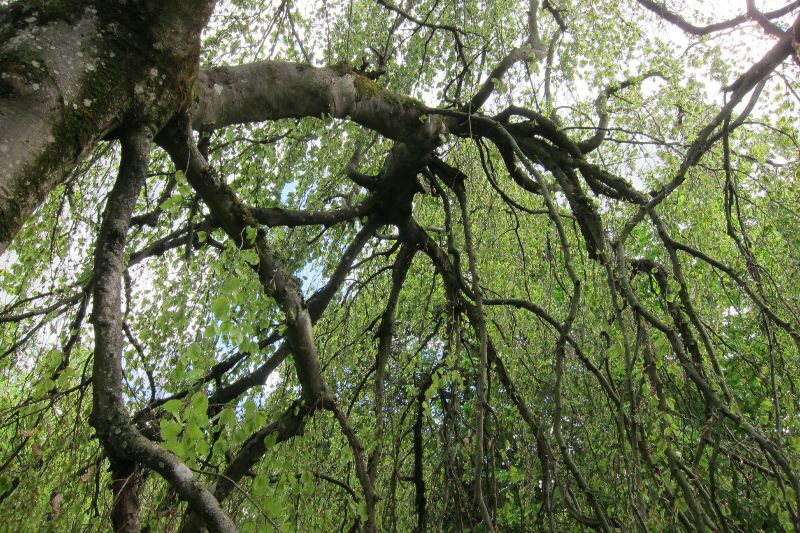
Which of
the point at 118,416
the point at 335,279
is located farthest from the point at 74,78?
the point at 335,279

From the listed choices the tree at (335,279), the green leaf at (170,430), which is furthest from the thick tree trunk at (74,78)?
the green leaf at (170,430)

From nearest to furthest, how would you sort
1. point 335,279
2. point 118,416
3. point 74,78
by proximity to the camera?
point 118,416 < point 74,78 < point 335,279

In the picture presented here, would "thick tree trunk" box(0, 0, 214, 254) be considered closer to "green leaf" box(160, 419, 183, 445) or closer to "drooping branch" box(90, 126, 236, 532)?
"drooping branch" box(90, 126, 236, 532)

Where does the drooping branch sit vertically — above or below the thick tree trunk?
below

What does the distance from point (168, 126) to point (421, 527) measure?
244 cm

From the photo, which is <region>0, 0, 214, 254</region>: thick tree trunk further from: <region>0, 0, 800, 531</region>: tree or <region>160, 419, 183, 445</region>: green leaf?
<region>160, 419, 183, 445</region>: green leaf

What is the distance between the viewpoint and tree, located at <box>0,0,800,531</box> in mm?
1391

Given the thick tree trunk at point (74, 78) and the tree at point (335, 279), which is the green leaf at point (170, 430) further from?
the thick tree trunk at point (74, 78)

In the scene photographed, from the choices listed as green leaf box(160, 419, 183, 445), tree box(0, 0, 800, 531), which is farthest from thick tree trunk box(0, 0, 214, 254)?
green leaf box(160, 419, 183, 445)

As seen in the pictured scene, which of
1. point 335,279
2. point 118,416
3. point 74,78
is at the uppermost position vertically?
point 335,279

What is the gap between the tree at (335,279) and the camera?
1.39 metres

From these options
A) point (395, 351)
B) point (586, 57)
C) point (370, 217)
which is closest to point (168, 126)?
point (370, 217)

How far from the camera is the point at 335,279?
303 cm

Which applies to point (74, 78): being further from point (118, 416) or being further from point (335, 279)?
point (335, 279)
